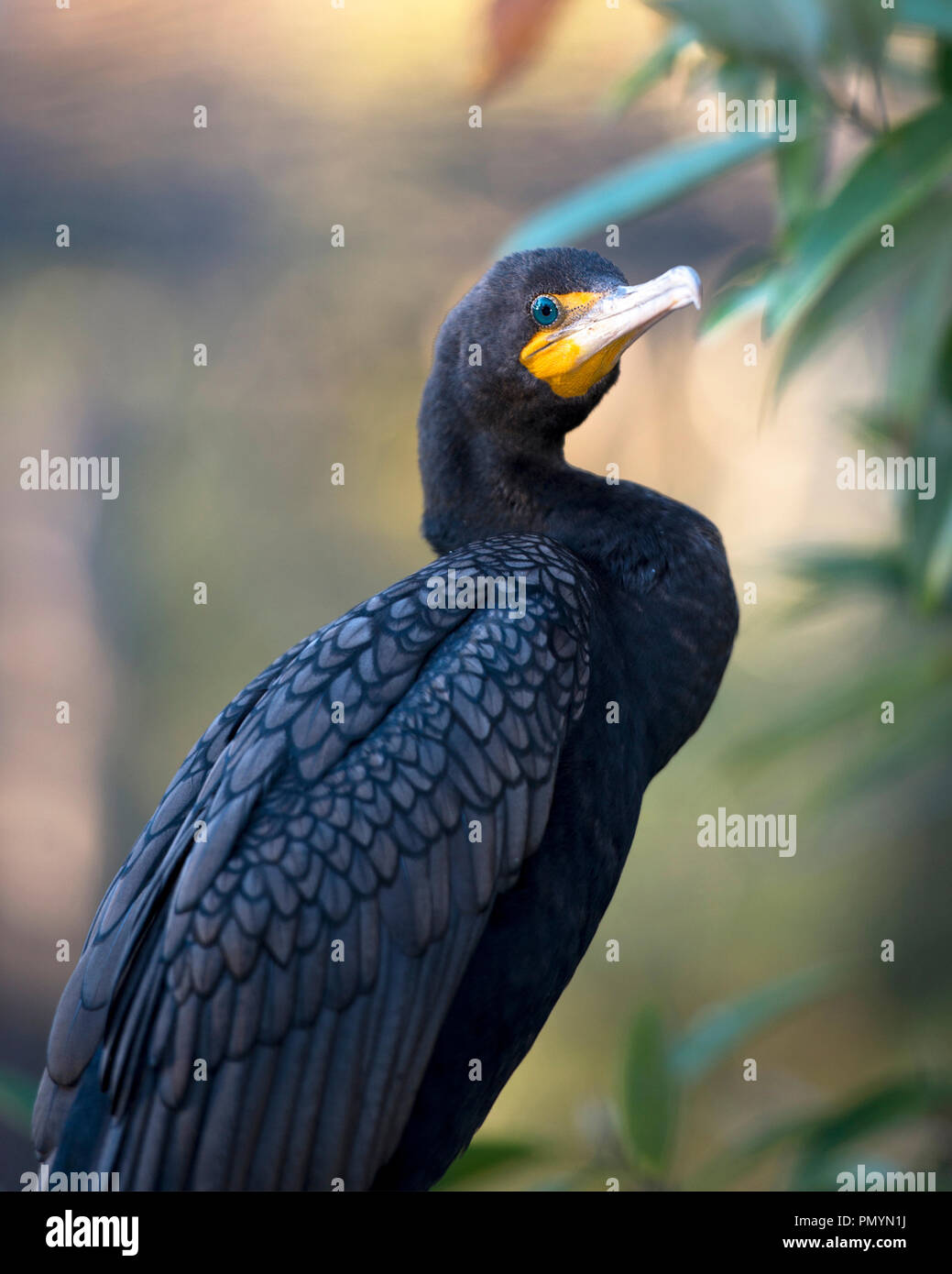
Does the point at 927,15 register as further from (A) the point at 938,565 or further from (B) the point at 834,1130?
(B) the point at 834,1130

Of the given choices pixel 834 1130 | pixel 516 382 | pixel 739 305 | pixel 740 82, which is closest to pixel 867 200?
pixel 739 305

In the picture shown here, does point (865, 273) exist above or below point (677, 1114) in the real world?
above

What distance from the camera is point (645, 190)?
269 cm

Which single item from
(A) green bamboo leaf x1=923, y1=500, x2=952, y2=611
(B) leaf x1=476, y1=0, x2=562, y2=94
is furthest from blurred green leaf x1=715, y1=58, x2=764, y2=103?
(A) green bamboo leaf x1=923, y1=500, x2=952, y2=611

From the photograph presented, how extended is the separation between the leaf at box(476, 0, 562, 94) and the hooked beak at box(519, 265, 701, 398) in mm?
1100

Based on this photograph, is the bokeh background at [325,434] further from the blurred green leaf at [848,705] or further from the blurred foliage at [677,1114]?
the blurred foliage at [677,1114]

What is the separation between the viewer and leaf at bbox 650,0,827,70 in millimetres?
2240

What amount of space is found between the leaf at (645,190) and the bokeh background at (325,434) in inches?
68.6

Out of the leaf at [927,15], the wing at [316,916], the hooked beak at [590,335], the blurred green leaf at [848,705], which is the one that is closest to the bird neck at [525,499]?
the hooked beak at [590,335]

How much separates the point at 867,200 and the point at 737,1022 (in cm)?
186

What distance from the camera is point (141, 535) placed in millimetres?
5234

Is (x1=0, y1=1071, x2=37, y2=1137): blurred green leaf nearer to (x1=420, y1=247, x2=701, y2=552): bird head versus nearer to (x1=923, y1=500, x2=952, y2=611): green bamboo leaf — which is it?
(x1=420, y1=247, x2=701, y2=552): bird head

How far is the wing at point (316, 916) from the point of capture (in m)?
1.59
